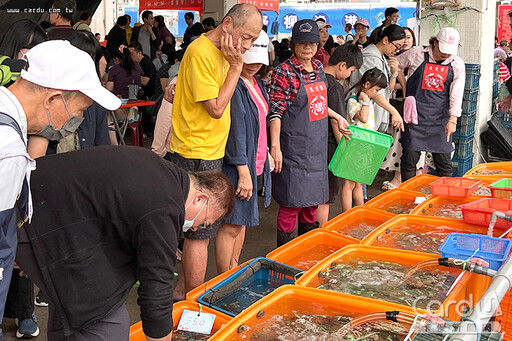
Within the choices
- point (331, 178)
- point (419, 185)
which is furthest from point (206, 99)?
point (419, 185)

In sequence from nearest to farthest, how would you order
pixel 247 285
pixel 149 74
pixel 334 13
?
pixel 247 285 → pixel 149 74 → pixel 334 13

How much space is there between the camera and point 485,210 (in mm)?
3287

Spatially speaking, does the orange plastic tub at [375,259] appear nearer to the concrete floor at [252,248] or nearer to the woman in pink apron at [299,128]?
the woman in pink apron at [299,128]

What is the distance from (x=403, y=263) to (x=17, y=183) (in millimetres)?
2124

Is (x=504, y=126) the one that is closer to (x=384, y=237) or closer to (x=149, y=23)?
(x=384, y=237)

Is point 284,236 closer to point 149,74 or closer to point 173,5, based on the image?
point 149,74

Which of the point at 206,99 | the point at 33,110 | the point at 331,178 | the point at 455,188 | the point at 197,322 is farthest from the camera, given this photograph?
the point at 331,178

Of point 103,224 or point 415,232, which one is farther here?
point 415,232

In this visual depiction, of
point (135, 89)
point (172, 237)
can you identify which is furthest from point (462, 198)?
point (135, 89)

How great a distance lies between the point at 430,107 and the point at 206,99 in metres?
3.52

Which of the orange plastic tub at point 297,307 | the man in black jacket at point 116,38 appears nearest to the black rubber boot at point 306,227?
the orange plastic tub at point 297,307

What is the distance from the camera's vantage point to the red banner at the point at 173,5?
10477 millimetres

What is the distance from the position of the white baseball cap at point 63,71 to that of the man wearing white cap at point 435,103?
455 centimetres

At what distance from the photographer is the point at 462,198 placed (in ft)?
13.1
